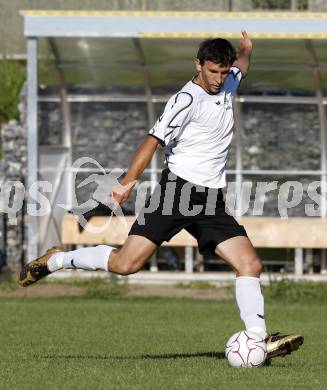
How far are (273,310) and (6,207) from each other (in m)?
7.03

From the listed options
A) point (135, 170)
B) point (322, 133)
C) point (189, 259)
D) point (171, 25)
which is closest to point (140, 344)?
point (135, 170)

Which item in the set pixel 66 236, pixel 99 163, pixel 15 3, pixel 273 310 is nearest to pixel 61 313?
pixel 273 310

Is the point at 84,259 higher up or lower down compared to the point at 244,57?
lower down

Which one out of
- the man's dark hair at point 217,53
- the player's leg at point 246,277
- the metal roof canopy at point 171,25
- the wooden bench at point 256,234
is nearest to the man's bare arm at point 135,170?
the man's dark hair at point 217,53

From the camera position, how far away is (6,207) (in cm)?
2234

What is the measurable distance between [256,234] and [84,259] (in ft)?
34.6

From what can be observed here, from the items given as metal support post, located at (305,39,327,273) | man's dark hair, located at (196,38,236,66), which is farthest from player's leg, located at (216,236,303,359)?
metal support post, located at (305,39,327,273)

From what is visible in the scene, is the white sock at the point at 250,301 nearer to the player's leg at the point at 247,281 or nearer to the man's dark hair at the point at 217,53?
the player's leg at the point at 247,281

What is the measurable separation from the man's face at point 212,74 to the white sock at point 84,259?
1.42m

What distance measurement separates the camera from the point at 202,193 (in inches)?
387

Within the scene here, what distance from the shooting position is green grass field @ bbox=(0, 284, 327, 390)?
889 cm

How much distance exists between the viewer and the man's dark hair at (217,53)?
9.58m

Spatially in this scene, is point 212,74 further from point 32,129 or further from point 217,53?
point 32,129

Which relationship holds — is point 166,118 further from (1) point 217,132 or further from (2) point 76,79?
(2) point 76,79
